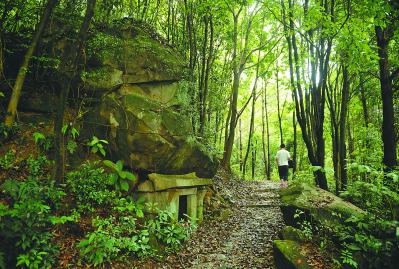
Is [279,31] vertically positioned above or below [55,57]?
above

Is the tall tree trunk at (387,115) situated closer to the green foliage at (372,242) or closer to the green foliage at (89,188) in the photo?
the green foliage at (372,242)

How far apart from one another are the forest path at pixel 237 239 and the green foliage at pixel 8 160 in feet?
14.4

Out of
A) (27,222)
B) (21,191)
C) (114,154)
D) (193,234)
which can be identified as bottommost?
(193,234)

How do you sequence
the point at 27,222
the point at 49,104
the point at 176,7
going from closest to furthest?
the point at 27,222 < the point at 49,104 < the point at 176,7

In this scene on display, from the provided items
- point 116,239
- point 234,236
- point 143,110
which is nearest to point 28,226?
point 116,239

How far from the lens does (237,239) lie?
842cm

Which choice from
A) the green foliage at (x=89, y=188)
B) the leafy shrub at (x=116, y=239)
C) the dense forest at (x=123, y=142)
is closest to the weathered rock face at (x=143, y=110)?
the dense forest at (x=123, y=142)

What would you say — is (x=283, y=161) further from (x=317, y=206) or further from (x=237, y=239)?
(x=317, y=206)

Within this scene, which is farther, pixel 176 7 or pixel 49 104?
pixel 176 7

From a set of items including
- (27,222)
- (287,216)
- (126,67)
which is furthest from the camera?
(126,67)

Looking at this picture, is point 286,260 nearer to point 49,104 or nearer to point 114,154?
point 114,154

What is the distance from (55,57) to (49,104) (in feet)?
4.73

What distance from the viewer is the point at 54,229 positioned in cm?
608

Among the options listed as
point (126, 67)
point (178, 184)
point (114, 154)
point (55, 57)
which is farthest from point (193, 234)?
point (55, 57)
